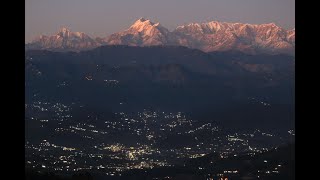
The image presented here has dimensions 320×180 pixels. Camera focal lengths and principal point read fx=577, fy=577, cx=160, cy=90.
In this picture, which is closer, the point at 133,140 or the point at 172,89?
the point at 133,140

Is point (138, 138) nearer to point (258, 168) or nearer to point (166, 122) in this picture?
point (166, 122)

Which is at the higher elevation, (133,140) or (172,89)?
(172,89)

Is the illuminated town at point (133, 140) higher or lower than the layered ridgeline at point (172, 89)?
lower

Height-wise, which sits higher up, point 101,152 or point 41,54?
point 41,54

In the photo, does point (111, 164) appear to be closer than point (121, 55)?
Yes

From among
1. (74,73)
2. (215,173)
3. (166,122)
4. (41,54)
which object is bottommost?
(215,173)

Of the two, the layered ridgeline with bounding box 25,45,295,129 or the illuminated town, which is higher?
the layered ridgeline with bounding box 25,45,295,129

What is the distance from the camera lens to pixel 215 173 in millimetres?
37844

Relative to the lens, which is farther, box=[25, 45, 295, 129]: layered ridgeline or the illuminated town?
box=[25, 45, 295, 129]: layered ridgeline

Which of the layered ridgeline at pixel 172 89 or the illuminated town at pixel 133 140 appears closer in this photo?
the illuminated town at pixel 133 140

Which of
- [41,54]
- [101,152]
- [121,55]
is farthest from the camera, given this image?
[121,55]
